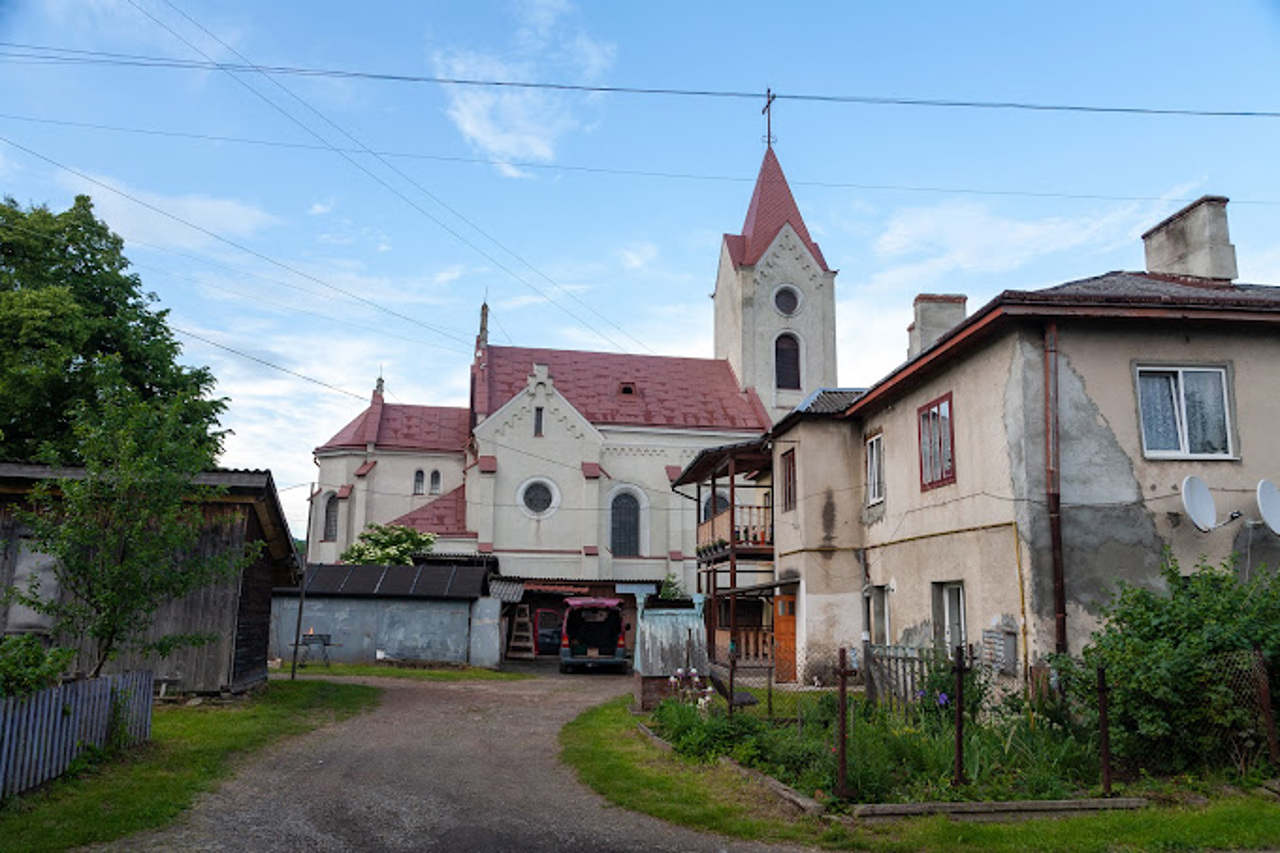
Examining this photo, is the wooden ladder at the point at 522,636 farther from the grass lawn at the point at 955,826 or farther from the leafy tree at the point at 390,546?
the grass lawn at the point at 955,826

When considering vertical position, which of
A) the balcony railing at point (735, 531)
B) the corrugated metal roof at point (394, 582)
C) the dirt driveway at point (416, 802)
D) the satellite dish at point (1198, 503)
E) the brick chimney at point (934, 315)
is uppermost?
the brick chimney at point (934, 315)

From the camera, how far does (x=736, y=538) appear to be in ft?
80.6

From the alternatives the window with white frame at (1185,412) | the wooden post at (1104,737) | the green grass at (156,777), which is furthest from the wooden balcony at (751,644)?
the wooden post at (1104,737)

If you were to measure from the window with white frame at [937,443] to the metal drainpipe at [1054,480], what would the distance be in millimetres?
2264

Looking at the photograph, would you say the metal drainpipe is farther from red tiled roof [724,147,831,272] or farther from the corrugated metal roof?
red tiled roof [724,147,831,272]

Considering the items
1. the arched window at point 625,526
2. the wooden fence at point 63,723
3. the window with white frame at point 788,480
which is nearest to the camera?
the wooden fence at point 63,723

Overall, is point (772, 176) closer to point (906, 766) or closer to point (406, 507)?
point (406, 507)

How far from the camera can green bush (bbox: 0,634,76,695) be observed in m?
8.70

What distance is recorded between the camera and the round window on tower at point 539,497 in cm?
4197

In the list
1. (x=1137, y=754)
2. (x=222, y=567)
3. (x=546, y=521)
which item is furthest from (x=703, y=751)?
(x=546, y=521)

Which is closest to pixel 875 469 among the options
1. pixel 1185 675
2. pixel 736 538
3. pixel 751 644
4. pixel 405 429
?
pixel 736 538

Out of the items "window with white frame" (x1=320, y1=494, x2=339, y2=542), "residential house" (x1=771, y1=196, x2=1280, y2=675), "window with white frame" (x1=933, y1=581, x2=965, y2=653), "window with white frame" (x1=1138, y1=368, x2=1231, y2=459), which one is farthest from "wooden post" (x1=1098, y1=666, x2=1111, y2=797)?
"window with white frame" (x1=320, y1=494, x2=339, y2=542)

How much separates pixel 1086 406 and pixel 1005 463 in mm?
1290

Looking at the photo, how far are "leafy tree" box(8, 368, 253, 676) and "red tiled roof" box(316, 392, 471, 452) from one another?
34.7m
